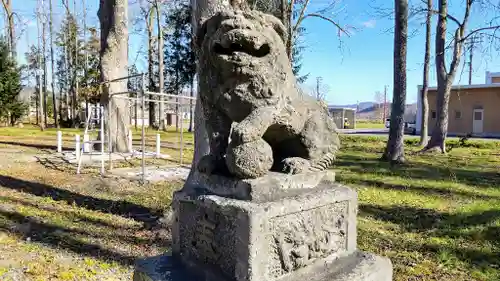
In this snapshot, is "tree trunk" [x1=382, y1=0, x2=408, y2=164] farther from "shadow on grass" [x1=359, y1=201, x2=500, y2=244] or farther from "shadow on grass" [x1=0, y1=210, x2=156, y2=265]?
"shadow on grass" [x1=0, y1=210, x2=156, y2=265]

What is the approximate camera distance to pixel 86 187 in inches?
283

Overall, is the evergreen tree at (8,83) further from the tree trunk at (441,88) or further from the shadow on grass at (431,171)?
the tree trunk at (441,88)

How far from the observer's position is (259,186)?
5.52 feet

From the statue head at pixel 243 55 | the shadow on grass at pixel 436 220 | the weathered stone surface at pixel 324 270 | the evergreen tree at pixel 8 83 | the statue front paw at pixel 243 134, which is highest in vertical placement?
the evergreen tree at pixel 8 83

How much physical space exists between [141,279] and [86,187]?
5.84 m

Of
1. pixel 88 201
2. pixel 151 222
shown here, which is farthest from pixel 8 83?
pixel 151 222

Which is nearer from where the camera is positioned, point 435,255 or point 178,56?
point 435,255

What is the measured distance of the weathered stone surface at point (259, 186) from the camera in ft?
5.51

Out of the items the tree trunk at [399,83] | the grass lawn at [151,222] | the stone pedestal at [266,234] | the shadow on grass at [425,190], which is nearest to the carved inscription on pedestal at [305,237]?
the stone pedestal at [266,234]

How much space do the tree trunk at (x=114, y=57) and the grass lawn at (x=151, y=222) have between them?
2573 millimetres

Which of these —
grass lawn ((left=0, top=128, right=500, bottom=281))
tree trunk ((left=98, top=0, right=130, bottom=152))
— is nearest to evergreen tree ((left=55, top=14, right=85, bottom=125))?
tree trunk ((left=98, top=0, right=130, bottom=152))

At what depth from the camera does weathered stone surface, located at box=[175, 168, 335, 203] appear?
5.51 ft

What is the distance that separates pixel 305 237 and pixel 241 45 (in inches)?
37.3

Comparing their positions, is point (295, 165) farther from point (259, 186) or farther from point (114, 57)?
point (114, 57)
